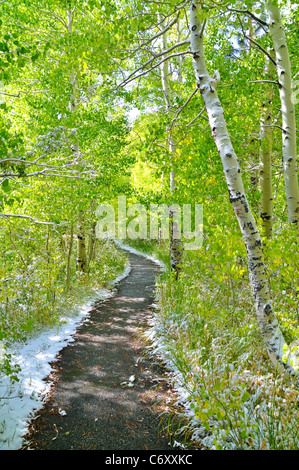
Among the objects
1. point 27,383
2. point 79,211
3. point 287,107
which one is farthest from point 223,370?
point 79,211

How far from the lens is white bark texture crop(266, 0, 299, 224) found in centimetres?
415

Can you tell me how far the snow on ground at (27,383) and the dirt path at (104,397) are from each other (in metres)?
0.12

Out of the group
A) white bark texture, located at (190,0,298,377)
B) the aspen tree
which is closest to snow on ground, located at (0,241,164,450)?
white bark texture, located at (190,0,298,377)

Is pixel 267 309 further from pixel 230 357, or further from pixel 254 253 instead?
pixel 230 357

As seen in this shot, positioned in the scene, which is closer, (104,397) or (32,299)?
(104,397)

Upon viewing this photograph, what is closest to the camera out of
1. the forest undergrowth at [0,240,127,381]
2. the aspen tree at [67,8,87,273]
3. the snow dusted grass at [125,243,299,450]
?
the snow dusted grass at [125,243,299,450]

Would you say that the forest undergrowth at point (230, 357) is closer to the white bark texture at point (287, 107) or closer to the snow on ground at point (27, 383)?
the white bark texture at point (287, 107)

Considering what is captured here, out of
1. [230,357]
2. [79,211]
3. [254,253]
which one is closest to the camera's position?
[254,253]

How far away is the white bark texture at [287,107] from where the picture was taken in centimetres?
415

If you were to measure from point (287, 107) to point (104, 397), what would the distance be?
4.87 meters

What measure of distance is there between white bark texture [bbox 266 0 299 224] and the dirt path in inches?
129

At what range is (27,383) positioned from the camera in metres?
3.74

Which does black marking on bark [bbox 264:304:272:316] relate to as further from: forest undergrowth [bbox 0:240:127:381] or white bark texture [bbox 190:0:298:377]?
forest undergrowth [bbox 0:240:127:381]

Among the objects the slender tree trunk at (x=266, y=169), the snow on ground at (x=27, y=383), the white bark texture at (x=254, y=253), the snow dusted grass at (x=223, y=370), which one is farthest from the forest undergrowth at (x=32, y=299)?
the slender tree trunk at (x=266, y=169)
